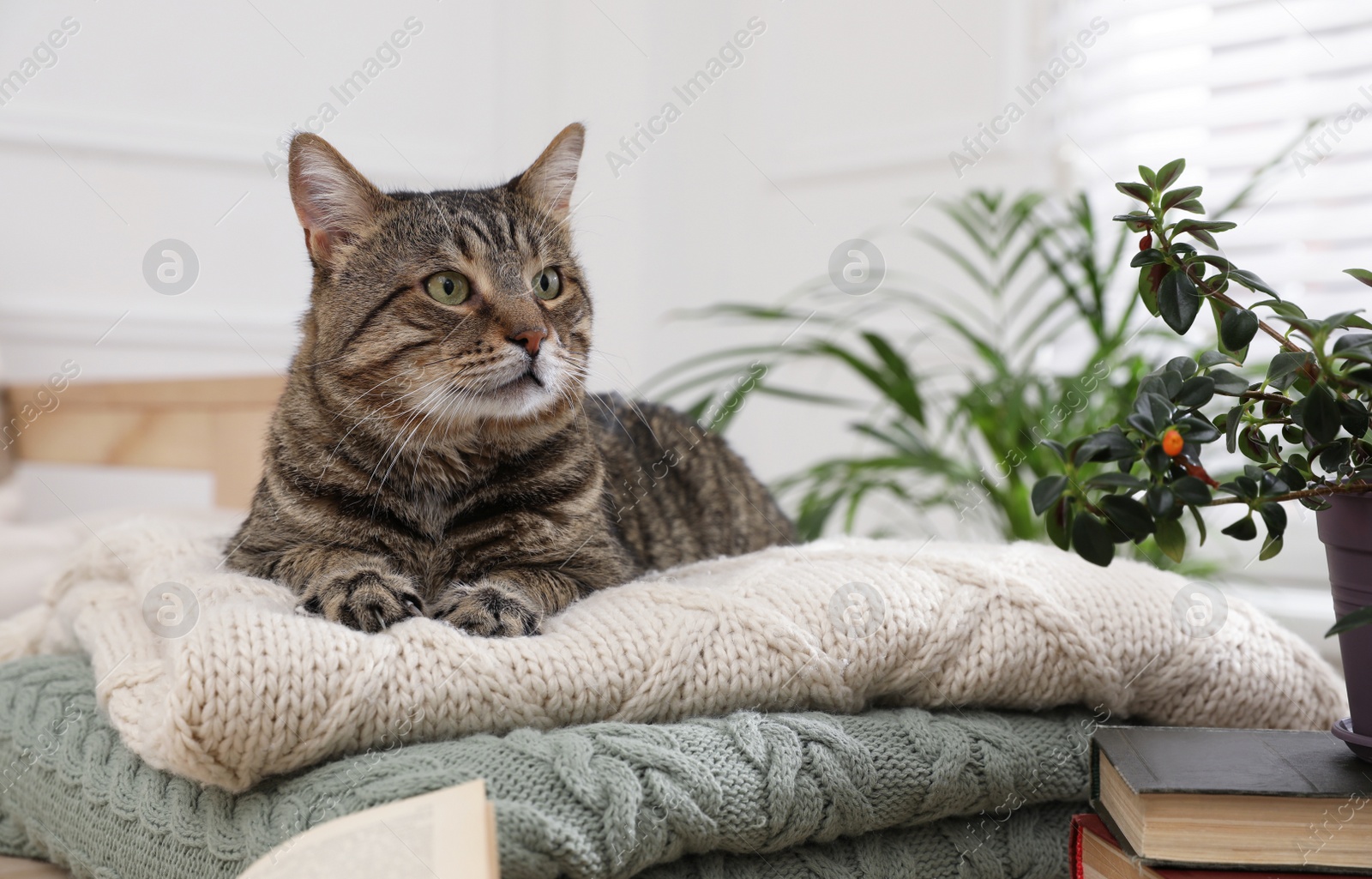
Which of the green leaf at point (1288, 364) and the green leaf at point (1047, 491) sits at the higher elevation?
the green leaf at point (1288, 364)

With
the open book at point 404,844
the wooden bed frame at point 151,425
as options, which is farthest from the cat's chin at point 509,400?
the wooden bed frame at point 151,425

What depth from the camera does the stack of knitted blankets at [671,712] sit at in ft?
1.89

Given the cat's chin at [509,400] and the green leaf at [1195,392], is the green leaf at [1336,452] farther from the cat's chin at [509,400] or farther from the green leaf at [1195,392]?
the cat's chin at [509,400]

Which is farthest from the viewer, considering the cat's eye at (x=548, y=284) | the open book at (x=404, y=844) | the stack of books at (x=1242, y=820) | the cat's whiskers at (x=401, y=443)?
the cat's eye at (x=548, y=284)

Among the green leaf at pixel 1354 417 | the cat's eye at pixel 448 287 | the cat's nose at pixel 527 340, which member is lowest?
the cat's eye at pixel 448 287

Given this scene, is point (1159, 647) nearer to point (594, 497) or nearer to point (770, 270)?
point (594, 497)

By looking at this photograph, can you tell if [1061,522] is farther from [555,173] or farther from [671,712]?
→ [555,173]

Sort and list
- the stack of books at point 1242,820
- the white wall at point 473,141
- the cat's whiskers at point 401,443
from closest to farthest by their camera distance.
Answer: the stack of books at point 1242,820, the cat's whiskers at point 401,443, the white wall at point 473,141

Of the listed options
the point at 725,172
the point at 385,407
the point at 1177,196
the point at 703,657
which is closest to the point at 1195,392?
the point at 1177,196

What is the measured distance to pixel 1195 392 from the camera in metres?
0.58

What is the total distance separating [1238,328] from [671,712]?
432 millimetres

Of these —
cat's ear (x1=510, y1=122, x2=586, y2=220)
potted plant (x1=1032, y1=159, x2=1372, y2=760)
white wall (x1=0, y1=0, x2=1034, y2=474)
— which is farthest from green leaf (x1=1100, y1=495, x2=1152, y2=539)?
white wall (x1=0, y1=0, x2=1034, y2=474)

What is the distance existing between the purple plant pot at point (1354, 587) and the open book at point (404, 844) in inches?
19.8

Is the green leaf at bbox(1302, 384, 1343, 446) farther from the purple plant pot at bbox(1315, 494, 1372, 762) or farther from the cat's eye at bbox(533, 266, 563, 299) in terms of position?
the cat's eye at bbox(533, 266, 563, 299)
